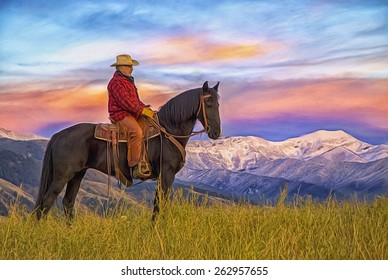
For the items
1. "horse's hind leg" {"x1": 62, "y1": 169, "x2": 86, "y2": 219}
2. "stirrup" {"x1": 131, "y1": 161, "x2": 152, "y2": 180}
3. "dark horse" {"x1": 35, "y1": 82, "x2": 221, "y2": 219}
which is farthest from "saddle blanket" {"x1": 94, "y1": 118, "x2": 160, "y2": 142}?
"horse's hind leg" {"x1": 62, "y1": 169, "x2": 86, "y2": 219}

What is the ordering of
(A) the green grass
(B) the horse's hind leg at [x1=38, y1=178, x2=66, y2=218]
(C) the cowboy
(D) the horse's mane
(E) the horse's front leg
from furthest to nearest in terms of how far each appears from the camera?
(B) the horse's hind leg at [x1=38, y1=178, x2=66, y2=218], (D) the horse's mane, (C) the cowboy, (E) the horse's front leg, (A) the green grass

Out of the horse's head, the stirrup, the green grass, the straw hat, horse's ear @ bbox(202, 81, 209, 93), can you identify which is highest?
the straw hat

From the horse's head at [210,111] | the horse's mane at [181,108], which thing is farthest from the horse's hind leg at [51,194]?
the horse's head at [210,111]

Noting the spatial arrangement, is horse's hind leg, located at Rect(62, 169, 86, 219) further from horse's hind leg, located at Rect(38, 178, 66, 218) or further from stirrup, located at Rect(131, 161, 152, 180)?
stirrup, located at Rect(131, 161, 152, 180)

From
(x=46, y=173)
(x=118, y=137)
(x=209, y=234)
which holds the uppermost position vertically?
(x=118, y=137)

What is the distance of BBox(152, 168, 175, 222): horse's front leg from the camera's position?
785 centimetres

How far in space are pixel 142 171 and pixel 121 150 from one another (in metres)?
0.56

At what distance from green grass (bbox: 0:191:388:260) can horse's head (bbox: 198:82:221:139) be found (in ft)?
3.69

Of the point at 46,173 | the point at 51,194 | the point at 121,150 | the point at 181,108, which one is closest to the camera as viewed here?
the point at 181,108

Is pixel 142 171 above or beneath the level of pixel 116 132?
beneath

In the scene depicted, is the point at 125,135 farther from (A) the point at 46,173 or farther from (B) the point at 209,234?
(B) the point at 209,234

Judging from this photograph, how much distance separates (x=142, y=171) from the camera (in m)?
8.70

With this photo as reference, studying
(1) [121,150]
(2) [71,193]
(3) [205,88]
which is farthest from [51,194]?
(3) [205,88]
